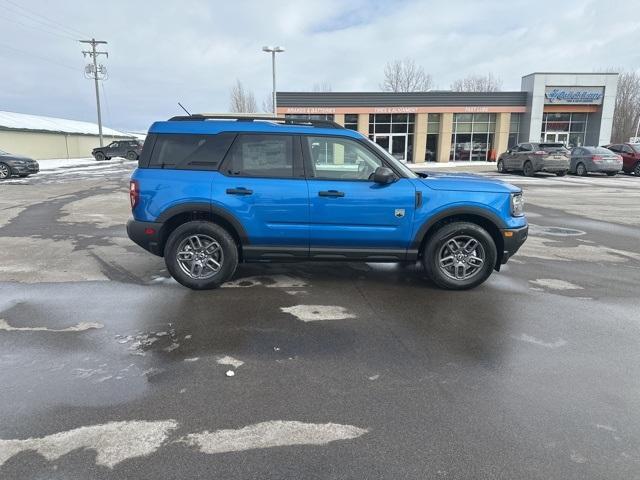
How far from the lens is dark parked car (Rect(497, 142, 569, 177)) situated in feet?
71.2

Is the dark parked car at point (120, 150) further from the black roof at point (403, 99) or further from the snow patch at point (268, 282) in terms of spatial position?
the snow patch at point (268, 282)

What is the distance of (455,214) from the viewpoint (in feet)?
16.8

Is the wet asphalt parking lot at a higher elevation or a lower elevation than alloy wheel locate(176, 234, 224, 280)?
lower

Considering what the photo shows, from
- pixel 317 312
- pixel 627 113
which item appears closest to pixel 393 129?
pixel 317 312

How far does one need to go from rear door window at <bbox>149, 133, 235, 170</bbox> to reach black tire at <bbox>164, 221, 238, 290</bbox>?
2.33 feet

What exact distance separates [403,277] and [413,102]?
97.0 ft

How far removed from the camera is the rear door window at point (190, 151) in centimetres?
514

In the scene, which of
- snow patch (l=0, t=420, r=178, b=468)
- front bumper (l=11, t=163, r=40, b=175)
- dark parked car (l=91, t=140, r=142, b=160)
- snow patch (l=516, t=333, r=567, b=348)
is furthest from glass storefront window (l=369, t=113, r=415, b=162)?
snow patch (l=0, t=420, r=178, b=468)

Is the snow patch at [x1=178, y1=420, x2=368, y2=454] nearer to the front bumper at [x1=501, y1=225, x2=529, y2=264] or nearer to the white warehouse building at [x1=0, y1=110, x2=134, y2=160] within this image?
the front bumper at [x1=501, y1=225, x2=529, y2=264]

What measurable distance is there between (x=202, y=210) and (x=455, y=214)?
3009 millimetres

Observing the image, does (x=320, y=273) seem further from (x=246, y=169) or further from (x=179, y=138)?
(x=179, y=138)

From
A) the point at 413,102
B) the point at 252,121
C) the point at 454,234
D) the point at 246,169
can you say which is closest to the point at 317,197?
the point at 246,169

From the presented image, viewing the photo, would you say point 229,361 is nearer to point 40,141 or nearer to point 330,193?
point 330,193

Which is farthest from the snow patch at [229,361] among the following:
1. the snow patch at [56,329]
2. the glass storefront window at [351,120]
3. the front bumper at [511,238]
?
the glass storefront window at [351,120]
